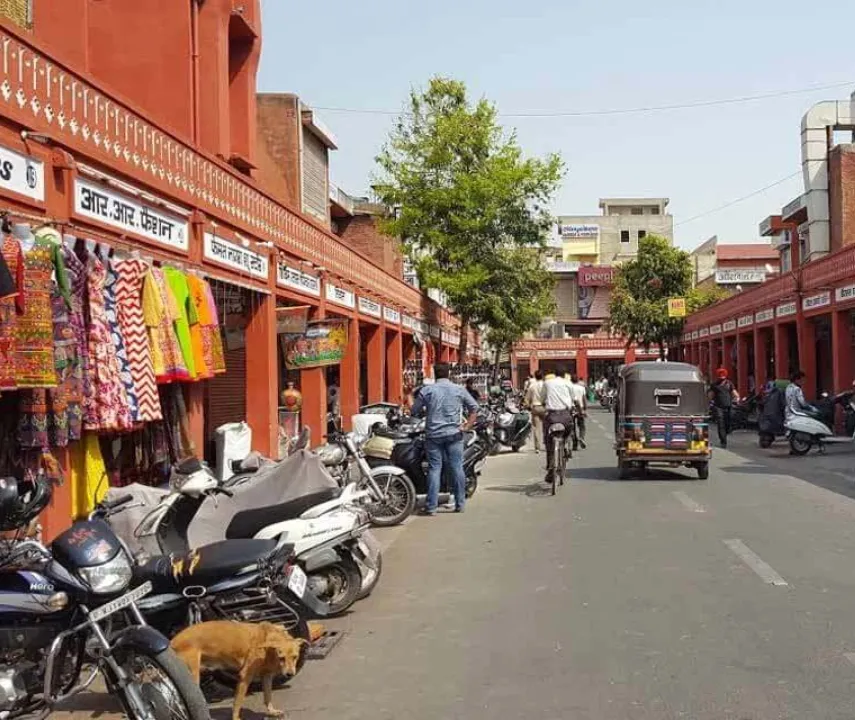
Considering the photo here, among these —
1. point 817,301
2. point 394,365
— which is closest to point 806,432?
point 817,301

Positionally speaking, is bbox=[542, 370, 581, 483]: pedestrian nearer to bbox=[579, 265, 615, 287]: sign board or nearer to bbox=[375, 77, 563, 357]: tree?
bbox=[375, 77, 563, 357]: tree

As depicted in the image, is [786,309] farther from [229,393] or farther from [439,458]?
[439,458]

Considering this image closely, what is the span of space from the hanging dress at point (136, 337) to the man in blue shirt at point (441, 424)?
4.20 meters

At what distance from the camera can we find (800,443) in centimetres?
2012

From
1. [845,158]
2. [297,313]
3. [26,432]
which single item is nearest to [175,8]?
[297,313]

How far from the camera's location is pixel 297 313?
14.3 m

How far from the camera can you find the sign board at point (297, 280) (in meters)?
14.2

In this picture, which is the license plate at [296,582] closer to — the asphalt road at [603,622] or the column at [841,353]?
the asphalt road at [603,622]

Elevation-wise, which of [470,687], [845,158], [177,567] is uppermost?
[845,158]

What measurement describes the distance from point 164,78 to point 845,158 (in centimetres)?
3278

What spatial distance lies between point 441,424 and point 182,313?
12.5 feet

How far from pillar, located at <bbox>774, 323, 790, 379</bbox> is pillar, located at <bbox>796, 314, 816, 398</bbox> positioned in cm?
241

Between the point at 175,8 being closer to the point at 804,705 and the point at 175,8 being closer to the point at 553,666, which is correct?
the point at 553,666

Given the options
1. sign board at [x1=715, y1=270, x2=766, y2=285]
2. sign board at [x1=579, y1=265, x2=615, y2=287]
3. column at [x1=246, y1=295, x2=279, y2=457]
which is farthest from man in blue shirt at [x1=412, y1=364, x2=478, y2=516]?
sign board at [x1=579, y1=265, x2=615, y2=287]
